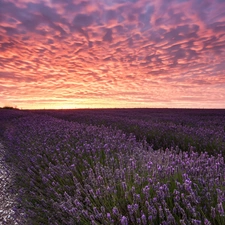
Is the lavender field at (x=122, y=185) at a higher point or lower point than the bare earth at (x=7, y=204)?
higher

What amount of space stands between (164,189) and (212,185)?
0.43m

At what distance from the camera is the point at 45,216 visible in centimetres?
244

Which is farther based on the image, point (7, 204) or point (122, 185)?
point (7, 204)

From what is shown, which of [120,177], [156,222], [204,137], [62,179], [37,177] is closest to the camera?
[156,222]

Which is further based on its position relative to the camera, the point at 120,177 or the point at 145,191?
the point at 120,177

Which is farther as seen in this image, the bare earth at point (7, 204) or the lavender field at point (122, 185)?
the bare earth at point (7, 204)

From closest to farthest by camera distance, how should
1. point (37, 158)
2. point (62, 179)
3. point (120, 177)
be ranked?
point (120, 177) < point (62, 179) < point (37, 158)

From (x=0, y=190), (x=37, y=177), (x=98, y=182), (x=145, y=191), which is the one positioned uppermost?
(x=145, y=191)

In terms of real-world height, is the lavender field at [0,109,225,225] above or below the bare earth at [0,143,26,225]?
above

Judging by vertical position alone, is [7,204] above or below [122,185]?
below

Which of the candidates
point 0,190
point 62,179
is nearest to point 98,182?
point 62,179

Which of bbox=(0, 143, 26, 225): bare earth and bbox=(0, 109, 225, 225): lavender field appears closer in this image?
bbox=(0, 109, 225, 225): lavender field

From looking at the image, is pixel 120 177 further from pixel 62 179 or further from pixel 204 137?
pixel 204 137

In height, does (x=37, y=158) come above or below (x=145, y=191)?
below
